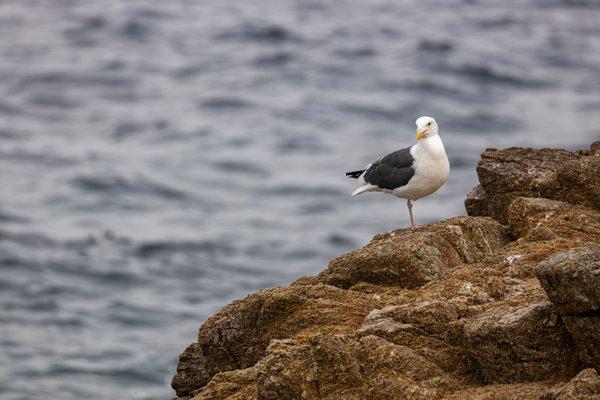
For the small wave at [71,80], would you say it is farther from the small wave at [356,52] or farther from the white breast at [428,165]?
the white breast at [428,165]

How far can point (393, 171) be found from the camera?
17.7m

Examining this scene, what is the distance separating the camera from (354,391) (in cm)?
1063

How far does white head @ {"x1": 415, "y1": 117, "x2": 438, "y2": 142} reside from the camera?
56.2ft

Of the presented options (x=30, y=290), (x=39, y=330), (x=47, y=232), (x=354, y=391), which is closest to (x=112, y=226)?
(x=47, y=232)

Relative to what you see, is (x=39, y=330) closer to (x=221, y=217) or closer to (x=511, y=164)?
(x=221, y=217)

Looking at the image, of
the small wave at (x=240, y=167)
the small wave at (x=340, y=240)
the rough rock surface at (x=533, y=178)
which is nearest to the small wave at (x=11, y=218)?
the small wave at (x=240, y=167)

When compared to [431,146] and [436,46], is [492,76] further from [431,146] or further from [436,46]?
[431,146]


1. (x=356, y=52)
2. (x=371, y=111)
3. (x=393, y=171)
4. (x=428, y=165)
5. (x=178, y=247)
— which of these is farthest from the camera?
(x=356, y=52)

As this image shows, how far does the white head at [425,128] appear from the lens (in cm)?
1714

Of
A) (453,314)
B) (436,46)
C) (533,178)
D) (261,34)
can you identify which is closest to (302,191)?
(436,46)

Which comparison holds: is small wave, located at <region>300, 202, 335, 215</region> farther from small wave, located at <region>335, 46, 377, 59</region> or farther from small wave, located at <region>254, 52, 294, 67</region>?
small wave, located at <region>335, 46, 377, 59</region>

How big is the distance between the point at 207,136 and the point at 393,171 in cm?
5106

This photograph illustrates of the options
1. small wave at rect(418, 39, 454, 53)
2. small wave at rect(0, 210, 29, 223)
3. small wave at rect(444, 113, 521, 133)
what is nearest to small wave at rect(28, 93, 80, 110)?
small wave at rect(0, 210, 29, 223)

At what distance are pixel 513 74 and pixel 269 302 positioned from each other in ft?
210
